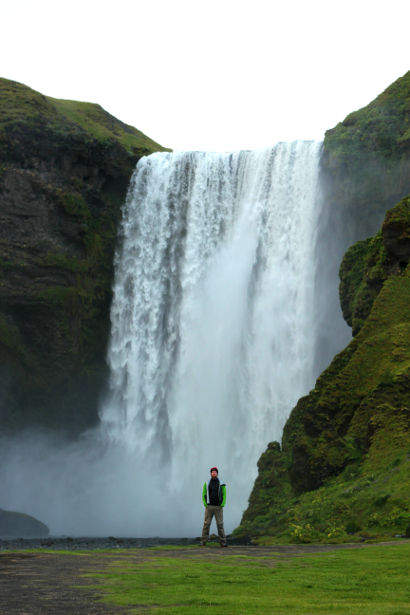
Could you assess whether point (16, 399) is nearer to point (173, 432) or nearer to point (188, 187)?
point (173, 432)

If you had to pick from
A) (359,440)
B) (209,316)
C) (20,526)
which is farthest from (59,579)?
(209,316)

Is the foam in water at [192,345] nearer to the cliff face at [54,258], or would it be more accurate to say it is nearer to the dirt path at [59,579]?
the cliff face at [54,258]

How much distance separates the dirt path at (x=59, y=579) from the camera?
7.30 m

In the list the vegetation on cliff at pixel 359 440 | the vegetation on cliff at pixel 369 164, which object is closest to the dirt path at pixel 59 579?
the vegetation on cliff at pixel 359 440

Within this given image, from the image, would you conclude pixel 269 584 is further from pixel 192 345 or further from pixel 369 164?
pixel 192 345

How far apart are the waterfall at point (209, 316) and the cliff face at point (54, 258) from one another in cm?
138

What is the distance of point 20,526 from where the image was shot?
35781mm

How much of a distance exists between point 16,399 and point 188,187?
60.9 feet

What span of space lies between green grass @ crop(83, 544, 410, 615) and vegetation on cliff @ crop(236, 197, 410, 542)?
196 inches

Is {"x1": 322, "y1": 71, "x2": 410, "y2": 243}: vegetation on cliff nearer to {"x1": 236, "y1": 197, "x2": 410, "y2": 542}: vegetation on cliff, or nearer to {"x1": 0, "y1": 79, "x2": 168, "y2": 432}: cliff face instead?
{"x1": 236, "y1": 197, "x2": 410, "y2": 542}: vegetation on cliff

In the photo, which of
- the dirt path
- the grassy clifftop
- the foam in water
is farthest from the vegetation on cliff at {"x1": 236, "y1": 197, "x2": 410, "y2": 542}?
the grassy clifftop

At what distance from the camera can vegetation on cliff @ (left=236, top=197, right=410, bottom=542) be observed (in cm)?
1730

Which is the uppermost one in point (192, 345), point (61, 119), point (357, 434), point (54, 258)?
point (61, 119)

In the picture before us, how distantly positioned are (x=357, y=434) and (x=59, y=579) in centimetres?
1291
